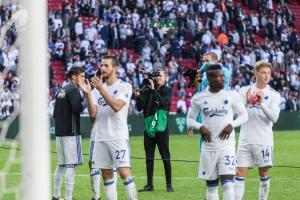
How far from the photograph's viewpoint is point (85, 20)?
37344 mm

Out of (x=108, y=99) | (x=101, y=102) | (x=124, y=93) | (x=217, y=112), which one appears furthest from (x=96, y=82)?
(x=217, y=112)

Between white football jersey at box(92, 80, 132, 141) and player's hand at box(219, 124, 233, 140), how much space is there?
142cm

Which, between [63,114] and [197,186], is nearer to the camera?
[63,114]

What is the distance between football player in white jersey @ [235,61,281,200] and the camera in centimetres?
1111

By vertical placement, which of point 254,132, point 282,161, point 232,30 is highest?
point 232,30

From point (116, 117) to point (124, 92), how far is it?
344 millimetres

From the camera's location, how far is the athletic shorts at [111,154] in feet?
35.0

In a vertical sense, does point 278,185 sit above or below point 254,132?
below

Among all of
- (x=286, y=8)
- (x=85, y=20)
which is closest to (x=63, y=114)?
(x=85, y=20)

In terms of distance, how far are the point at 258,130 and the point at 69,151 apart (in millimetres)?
2897

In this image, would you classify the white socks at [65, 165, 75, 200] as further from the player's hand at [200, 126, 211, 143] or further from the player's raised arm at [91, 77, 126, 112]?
the player's hand at [200, 126, 211, 143]

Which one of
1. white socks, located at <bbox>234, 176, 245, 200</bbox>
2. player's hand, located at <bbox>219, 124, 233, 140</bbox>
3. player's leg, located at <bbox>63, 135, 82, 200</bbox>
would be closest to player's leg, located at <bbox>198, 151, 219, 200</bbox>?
player's hand, located at <bbox>219, 124, 233, 140</bbox>

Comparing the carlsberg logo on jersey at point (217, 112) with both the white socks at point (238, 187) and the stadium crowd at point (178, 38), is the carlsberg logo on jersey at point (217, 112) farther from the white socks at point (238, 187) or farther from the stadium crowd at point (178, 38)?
the stadium crowd at point (178, 38)

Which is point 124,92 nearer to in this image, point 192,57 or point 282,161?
point 282,161
